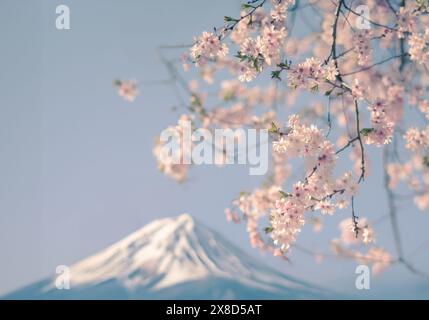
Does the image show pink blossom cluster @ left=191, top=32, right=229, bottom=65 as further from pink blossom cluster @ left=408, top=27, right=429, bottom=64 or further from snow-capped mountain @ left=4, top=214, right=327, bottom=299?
snow-capped mountain @ left=4, top=214, right=327, bottom=299

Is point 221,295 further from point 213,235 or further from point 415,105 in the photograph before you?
point 415,105

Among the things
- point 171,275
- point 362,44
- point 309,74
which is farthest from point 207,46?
point 171,275

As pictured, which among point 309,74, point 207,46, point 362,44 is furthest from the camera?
point 362,44

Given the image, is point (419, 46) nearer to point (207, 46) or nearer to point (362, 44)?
Answer: point (362, 44)

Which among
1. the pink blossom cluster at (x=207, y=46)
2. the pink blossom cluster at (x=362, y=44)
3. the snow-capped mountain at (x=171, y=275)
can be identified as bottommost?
the snow-capped mountain at (x=171, y=275)

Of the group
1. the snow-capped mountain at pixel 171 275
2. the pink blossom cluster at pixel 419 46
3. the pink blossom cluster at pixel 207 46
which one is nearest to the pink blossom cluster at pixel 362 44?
the pink blossom cluster at pixel 419 46

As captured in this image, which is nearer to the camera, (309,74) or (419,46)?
(309,74)

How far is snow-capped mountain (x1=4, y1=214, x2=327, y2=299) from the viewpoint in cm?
1093

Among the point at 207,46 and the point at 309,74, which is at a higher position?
the point at 207,46

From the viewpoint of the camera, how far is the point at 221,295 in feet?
37.3

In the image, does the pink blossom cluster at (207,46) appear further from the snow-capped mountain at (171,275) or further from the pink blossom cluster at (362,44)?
the snow-capped mountain at (171,275)

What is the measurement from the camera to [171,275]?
41.3ft

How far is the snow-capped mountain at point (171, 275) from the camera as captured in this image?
10930mm
